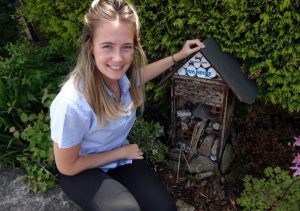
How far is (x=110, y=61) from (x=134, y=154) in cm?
74

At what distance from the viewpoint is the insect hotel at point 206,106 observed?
8.52ft

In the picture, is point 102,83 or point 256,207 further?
point 256,207

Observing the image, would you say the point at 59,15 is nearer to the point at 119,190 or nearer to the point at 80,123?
the point at 80,123

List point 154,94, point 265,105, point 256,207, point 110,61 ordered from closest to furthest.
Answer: point 110,61 < point 256,207 < point 265,105 < point 154,94

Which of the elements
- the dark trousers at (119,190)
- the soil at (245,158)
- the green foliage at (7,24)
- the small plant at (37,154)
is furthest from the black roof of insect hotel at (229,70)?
the green foliage at (7,24)

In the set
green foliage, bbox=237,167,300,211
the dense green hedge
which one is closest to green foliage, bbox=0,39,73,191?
the dense green hedge

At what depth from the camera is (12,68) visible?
10.6 ft

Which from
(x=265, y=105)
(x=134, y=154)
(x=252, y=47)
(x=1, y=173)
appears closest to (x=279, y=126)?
(x=265, y=105)

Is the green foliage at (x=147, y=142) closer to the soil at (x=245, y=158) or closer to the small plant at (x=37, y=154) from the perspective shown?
the soil at (x=245, y=158)

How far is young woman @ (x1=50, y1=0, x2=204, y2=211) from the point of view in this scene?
209 cm

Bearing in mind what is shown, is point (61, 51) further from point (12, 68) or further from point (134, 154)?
point (134, 154)

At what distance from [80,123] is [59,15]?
7.04ft

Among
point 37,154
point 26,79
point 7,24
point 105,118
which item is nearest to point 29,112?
point 26,79

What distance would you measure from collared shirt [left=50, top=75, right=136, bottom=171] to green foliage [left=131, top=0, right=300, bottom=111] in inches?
34.2
